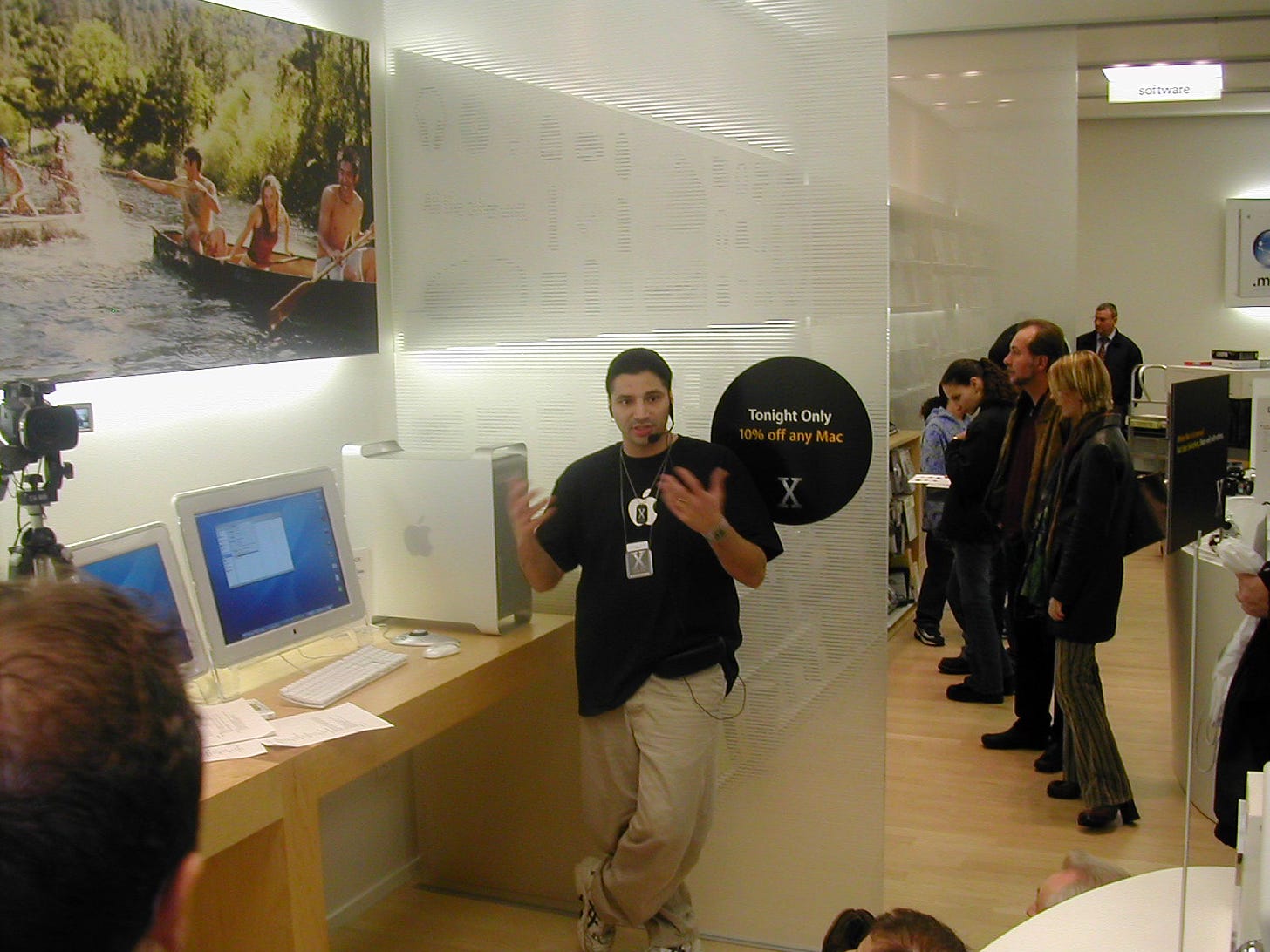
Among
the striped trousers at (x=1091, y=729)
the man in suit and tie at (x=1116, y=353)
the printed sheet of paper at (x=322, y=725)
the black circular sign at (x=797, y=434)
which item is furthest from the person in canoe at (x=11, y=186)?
the man in suit and tie at (x=1116, y=353)

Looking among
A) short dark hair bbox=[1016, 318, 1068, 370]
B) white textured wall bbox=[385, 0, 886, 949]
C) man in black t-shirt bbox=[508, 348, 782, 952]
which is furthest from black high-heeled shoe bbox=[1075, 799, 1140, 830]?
man in black t-shirt bbox=[508, 348, 782, 952]

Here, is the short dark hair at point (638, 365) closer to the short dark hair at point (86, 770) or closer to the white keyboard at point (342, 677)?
the white keyboard at point (342, 677)

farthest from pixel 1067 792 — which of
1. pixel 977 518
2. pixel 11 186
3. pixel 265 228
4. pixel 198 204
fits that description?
pixel 11 186

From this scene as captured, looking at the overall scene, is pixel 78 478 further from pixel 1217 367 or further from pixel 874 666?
pixel 1217 367

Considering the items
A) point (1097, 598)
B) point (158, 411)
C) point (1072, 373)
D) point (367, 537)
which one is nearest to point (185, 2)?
point (158, 411)

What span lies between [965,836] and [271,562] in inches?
99.1

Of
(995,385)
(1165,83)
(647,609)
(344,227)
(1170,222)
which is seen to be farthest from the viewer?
(1170,222)

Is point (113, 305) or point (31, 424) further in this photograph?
point (113, 305)

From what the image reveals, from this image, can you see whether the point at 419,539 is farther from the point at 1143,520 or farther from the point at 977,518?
the point at 977,518

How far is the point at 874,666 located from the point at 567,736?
0.95m

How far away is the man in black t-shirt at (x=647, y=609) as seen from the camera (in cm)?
319

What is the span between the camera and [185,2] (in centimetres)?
302

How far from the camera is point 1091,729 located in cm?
425

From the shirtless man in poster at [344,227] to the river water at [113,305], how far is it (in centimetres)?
35
